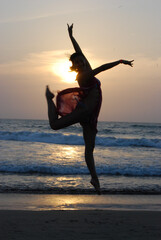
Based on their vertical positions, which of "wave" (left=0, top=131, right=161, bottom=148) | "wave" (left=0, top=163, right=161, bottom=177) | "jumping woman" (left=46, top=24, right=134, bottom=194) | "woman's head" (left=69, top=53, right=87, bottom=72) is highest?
"woman's head" (left=69, top=53, right=87, bottom=72)

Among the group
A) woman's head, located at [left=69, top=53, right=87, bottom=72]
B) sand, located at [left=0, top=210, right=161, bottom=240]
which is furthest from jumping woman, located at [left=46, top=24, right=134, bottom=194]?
sand, located at [left=0, top=210, right=161, bottom=240]

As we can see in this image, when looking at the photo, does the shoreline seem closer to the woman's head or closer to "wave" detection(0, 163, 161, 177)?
the woman's head

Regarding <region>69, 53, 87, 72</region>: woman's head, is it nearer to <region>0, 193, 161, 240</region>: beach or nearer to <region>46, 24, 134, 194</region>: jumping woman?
<region>46, 24, 134, 194</region>: jumping woman

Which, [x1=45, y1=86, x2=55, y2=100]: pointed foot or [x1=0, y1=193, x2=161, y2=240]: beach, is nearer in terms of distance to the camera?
[x1=0, y1=193, x2=161, y2=240]: beach

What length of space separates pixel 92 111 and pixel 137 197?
3958 mm

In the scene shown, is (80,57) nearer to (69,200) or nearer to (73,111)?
(73,111)

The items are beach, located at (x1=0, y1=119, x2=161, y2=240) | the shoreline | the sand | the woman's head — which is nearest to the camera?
the sand

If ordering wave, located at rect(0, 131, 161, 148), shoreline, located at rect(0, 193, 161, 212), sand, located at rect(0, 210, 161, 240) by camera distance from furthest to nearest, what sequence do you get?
wave, located at rect(0, 131, 161, 148)
shoreline, located at rect(0, 193, 161, 212)
sand, located at rect(0, 210, 161, 240)

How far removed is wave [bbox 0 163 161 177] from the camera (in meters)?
11.7

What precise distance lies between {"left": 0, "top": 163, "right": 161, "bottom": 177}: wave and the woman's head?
6995 millimetres

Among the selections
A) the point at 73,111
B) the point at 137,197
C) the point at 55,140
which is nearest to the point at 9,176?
the point at 137,197

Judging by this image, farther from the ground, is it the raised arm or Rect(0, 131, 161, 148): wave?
the raised arm

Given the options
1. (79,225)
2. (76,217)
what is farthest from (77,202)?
(79,225)

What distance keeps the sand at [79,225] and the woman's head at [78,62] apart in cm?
242
